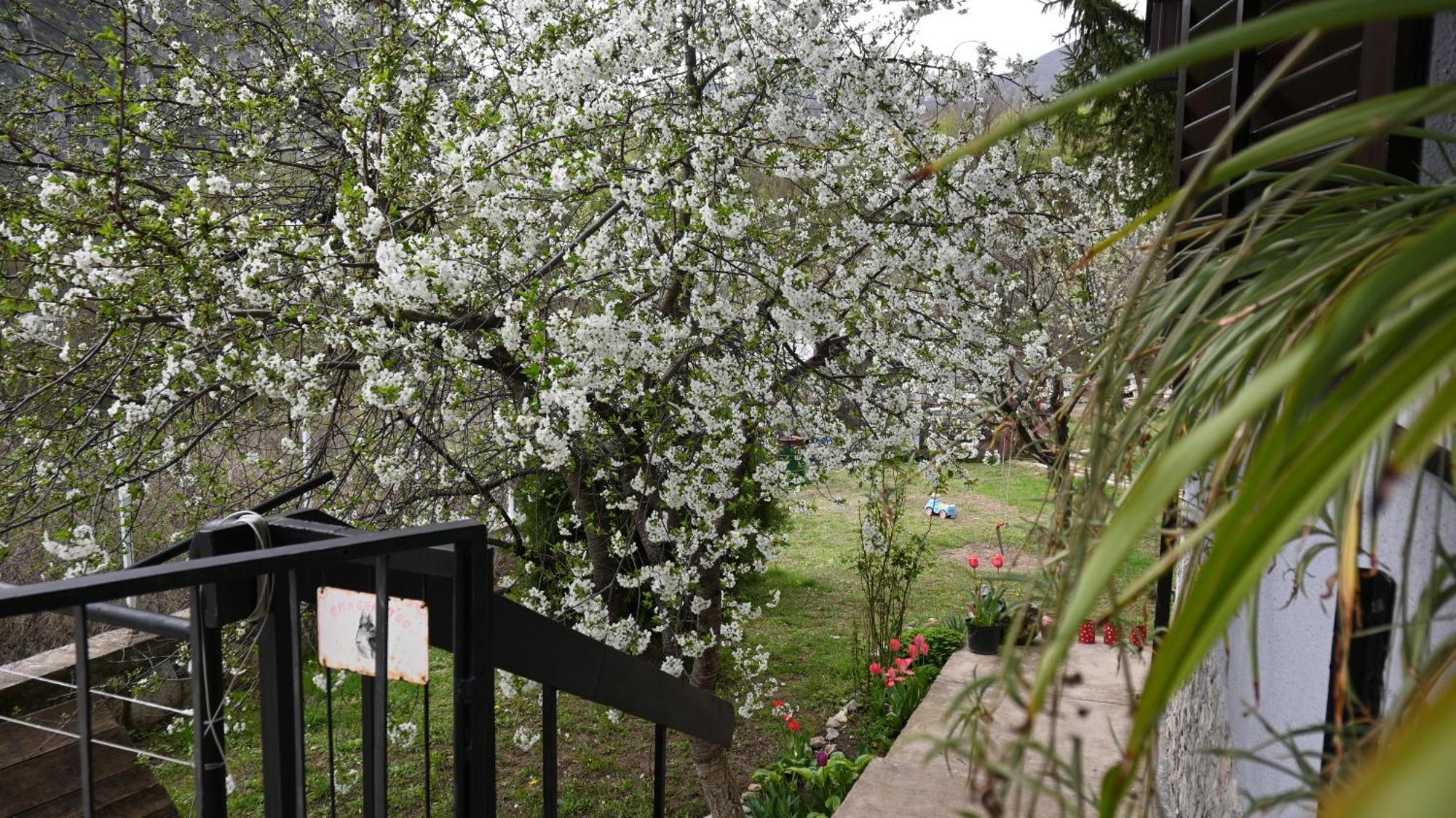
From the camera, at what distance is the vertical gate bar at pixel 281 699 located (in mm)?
1240

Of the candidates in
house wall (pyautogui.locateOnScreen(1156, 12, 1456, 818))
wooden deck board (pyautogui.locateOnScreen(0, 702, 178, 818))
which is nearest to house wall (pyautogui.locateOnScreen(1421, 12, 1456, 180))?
house wall (pyautogui.locateOnScreen(1156, 12, 1456, 818))

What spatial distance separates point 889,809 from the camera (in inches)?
128

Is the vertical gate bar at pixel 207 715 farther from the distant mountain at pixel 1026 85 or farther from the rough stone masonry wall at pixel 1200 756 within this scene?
the distant mountain at pixel 1026 85

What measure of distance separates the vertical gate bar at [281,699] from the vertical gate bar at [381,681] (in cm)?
10

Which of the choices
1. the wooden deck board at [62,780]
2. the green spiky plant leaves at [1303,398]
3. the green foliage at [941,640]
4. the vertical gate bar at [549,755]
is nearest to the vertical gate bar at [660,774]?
the vertical gate bar at [549,755]

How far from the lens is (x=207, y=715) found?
3.92 ft

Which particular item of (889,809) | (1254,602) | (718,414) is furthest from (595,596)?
(1254,602)

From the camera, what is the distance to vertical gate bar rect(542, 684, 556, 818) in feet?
5.82

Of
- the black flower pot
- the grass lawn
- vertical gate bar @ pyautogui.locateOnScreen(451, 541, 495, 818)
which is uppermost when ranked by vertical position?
vertical gate bar @ pyautogui.locateOnScreen(451, 541, 495, 818)

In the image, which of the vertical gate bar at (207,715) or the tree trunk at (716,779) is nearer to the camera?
the vertical gate bar at (207,715)

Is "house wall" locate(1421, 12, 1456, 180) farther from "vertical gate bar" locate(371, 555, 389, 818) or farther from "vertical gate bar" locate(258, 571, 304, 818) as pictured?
"vertical gate bar" locate(258, 571, 304, 818)

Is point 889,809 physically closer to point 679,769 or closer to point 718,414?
point 718,414

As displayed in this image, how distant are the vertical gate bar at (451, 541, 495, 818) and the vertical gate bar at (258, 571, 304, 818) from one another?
0.70 ft

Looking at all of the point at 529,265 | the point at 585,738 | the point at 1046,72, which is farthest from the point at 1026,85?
the point at 585,738
